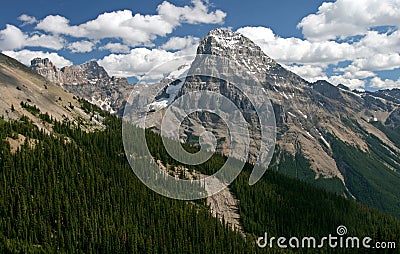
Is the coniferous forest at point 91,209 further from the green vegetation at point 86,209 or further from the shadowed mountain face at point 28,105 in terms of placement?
the shadowed mountain face at point 28,105

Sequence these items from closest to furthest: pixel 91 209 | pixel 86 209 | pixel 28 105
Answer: pixel 86 209 < pixel 91 209 < pixel 28 105

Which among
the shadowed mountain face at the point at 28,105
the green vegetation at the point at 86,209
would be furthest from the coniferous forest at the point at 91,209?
the shadowed mountain face at the point at 28,105

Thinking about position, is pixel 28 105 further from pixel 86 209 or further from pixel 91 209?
pixel 86 209

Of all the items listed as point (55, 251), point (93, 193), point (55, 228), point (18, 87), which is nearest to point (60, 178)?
point (93, 193)

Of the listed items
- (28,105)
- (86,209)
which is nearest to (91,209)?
(86,209)

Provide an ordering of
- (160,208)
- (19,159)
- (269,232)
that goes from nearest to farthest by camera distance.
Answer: (19,159) → (160,208) → (269,232)

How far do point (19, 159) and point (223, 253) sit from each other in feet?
231

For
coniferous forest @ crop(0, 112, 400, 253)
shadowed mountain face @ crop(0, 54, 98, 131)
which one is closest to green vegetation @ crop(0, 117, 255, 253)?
coniferous forest @ crop(0, 112, 400, 253)

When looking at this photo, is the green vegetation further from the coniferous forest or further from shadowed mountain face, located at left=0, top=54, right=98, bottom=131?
shadowed mountain face, located at left=0, top=54, right=98, bottom=131

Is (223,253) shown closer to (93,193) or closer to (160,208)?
(160,208)

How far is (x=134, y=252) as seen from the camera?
388 feet

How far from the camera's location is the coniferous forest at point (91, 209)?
109 meters

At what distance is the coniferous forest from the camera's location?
108938 millimetres

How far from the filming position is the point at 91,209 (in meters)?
127
